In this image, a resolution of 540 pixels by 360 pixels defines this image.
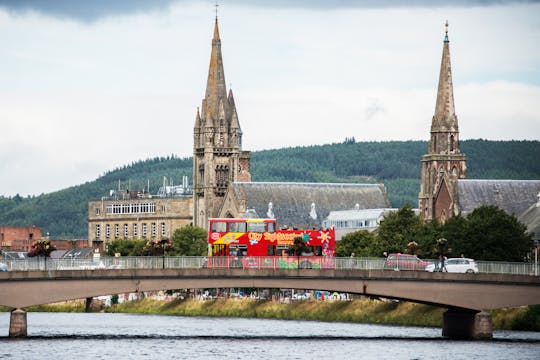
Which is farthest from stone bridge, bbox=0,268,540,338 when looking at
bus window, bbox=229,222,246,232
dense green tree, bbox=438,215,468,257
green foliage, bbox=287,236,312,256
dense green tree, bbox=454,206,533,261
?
dense green tree, bbox=454,206,533,261

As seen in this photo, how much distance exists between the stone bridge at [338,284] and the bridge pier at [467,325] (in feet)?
0.28

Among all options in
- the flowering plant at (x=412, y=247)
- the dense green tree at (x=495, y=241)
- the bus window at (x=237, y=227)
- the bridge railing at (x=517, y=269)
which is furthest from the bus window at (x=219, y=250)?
the dense green tree at (x=495, y=241)

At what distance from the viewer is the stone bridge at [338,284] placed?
14125 cm

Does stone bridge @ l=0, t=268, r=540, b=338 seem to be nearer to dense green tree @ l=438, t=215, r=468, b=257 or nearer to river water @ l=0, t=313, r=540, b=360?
river water @ l=0, t=313, r=540, b=360

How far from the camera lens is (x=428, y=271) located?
14650 centimetres

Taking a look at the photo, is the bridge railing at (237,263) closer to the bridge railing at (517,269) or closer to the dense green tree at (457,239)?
the bridge railing at (517,269)

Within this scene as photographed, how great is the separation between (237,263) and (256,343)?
31.7 ft

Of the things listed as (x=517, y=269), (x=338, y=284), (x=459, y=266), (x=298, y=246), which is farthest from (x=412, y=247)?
(x=338, y=284)

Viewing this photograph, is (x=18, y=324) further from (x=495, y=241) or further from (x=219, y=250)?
(x=495, y=241)

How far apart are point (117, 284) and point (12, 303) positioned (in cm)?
914

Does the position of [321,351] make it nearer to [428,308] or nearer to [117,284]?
[117,284]

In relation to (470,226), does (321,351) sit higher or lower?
lower

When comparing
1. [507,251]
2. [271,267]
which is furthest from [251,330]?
[507,251]

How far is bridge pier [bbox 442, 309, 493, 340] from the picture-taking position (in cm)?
14400
